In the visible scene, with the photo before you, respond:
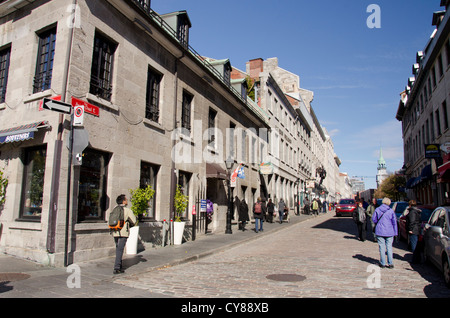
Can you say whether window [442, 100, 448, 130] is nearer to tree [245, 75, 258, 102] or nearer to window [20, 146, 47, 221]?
tree [245, 75, 258, 102]

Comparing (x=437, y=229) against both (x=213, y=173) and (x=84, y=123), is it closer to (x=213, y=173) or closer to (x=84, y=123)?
(x=84, y=123)

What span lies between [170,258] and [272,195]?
20.0 m

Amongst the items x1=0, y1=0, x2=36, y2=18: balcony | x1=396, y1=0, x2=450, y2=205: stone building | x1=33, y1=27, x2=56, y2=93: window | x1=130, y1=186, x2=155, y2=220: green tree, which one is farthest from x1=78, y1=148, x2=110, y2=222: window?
x1=396, y1=0, x2=450, y2=205: stone building

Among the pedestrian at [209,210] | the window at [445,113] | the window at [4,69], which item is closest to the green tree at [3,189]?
the window at [4,69]

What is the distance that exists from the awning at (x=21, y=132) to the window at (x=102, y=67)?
1.85 meters

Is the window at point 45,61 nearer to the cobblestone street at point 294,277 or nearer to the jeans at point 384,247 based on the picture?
the cobblestone street at point 294,277

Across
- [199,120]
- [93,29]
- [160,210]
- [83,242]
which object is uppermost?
[93,29]

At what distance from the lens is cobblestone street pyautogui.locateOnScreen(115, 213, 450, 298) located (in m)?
5.88

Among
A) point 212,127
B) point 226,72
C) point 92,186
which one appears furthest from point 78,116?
point 226,72

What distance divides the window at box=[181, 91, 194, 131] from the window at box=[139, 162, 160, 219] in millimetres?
2883

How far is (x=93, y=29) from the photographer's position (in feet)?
31.0

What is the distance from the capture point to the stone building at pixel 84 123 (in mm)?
8328
